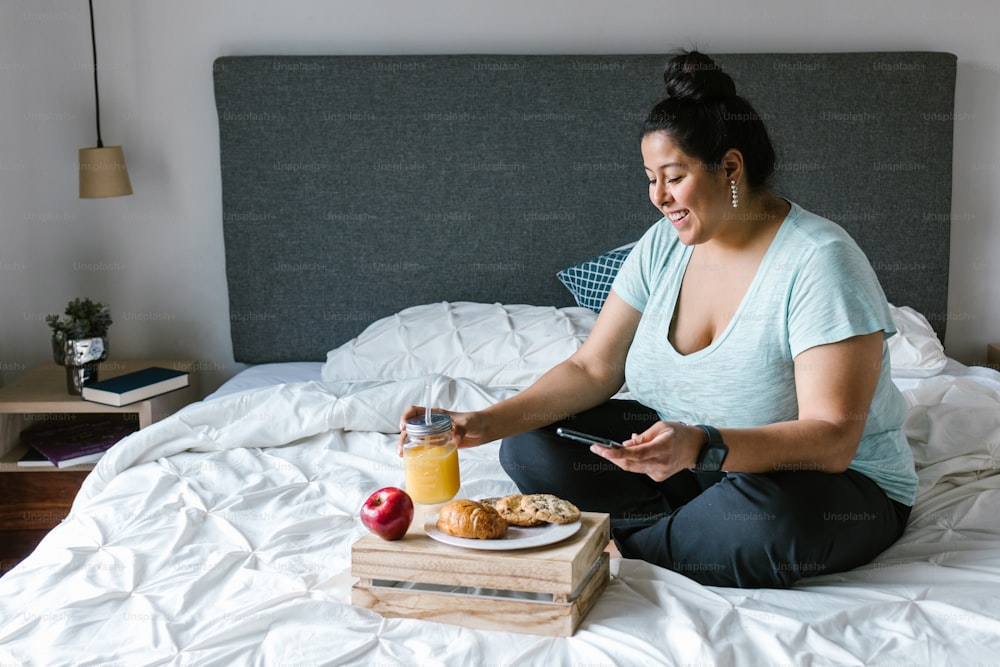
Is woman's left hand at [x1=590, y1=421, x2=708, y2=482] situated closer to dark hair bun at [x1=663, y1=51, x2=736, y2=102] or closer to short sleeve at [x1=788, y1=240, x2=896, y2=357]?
short sleeve at [x1=788, y1=240, x2=896, y2=357]

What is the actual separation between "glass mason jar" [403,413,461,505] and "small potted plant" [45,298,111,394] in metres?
1.40

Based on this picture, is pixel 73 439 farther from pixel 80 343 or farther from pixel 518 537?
pixel 518 537

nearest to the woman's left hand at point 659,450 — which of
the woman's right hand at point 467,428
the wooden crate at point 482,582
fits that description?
the wooden crate at point 482,582

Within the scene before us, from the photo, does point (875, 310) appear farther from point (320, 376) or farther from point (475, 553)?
point (320, 376)

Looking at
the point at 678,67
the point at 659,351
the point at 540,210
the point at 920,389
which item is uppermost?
the point at 678,67

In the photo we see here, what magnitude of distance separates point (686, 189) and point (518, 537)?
62cm

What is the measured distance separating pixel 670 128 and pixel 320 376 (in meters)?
1.47

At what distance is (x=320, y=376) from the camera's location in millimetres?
2775

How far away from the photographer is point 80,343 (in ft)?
8.57

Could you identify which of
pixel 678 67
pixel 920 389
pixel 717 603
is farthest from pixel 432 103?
pixel 717 603

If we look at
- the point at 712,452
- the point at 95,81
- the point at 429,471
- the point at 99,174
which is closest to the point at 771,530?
the point at 712,452

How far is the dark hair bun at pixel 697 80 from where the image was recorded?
1597 mm

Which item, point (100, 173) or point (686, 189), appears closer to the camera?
point (686, 189)

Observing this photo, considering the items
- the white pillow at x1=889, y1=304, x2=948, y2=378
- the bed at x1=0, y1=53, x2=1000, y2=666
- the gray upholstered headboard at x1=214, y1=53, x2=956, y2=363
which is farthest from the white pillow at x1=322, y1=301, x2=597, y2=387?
the white pillow at x1=889, y1=304, x2=948, y2=378
